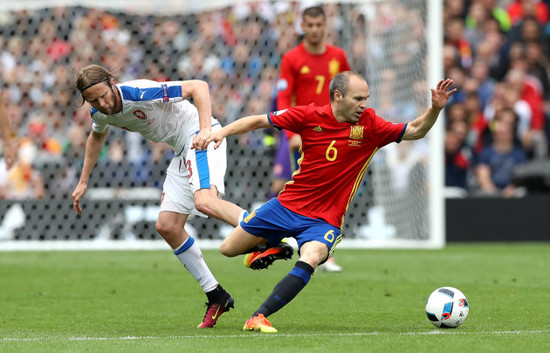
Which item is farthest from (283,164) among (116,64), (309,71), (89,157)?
(116,64)

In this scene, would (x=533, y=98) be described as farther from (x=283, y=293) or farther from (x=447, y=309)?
(x=283, y=293)

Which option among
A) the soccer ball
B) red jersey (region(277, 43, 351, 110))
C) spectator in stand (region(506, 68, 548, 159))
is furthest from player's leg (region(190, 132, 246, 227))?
spectator in stand (region(506, 68, 548, 159))

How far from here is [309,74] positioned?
35.9 feet

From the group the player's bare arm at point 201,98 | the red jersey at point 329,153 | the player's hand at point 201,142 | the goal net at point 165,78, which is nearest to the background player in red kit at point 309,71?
the player's bare arm at point 201,98

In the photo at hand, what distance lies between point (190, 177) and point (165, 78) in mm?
9175

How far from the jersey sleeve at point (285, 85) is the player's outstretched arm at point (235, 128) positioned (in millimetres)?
4029

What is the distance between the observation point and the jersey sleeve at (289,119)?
6.83 metres

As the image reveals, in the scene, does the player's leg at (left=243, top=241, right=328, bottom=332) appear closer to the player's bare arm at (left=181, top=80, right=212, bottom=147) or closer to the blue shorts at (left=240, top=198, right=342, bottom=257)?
the blue shorts at (left=240, top=198, right=342, bottom=257)

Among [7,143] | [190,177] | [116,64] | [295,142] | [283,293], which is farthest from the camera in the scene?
[116,64]

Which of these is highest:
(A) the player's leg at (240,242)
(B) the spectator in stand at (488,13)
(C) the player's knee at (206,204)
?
(B) the spectator in stand at (488,13)

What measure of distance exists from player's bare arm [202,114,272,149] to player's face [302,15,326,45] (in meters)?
4.13

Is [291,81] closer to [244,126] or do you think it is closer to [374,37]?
[244,126]

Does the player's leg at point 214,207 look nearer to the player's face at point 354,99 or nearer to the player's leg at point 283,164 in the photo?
the player's face at point 354,99

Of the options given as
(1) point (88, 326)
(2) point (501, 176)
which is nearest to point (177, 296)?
(1) point (88, 326)
